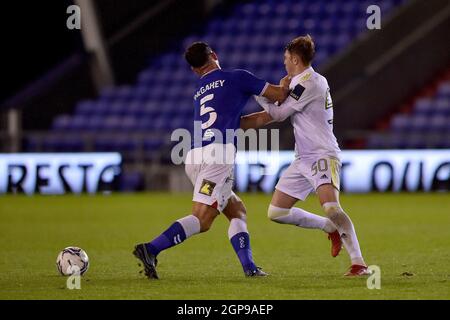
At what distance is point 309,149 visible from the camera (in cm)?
901

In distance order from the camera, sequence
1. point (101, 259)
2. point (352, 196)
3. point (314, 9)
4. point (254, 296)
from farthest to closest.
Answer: point (314, 9)
point (352, 196)
point (101, 259)
point (254, 296)

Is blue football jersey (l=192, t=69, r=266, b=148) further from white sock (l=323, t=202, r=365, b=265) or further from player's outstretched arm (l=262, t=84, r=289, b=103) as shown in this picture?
white sock (l=323, t=202, r=365, b=265)

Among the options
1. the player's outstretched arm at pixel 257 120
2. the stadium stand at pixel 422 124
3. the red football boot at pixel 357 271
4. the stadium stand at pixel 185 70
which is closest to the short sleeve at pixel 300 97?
the player's outstretched arm at pixel 257 120

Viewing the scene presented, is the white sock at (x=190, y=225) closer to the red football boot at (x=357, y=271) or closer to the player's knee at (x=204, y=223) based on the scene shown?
the player's knee at (x=204, y=223)

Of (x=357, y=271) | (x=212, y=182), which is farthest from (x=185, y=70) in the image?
(x=357, y=271)

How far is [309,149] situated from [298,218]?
616 millimetres

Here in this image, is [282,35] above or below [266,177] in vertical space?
above

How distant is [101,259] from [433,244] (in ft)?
12.0

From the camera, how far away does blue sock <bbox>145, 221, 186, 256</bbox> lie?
8609mm

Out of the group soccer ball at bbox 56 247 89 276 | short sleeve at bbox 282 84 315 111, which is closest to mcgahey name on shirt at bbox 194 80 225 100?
short sleeve at bbox 282 84 315 111

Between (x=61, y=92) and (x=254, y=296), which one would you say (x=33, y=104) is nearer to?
(x=61, y=92)

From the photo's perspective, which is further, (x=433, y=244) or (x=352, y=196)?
(x=352, y=196)

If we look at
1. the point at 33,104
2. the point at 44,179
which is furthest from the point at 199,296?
the point at 33,104
